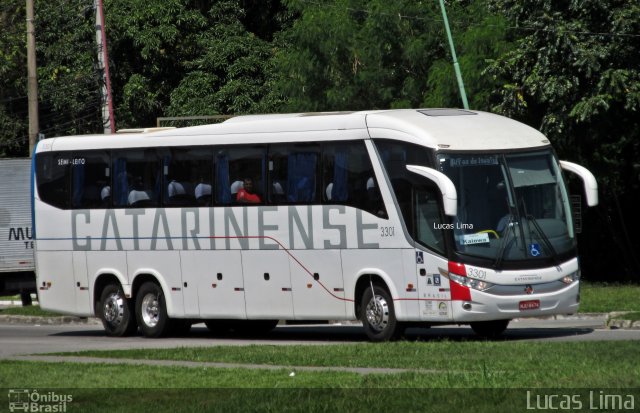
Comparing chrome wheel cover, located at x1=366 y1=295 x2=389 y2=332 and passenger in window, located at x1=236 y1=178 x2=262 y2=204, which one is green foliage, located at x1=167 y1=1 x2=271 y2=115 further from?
chrome wheel cover, located at x1=366 y1=295 x2=389 y2=332

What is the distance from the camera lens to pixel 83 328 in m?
29.4

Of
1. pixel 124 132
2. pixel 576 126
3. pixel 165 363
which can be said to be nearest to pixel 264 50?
pixel 576 126

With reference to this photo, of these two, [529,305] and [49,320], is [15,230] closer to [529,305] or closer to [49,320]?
[49,320]

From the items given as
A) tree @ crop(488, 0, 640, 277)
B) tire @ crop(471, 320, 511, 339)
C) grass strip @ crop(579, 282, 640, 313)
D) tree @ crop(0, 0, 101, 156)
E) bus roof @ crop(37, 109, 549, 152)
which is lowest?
grass strip @ crop(579, 282, 640, 313)

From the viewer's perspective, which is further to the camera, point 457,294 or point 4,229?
point 4,229

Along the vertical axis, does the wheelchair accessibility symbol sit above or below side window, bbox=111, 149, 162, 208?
below

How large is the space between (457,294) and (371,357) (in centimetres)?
298

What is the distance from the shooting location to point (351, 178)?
2073 cm

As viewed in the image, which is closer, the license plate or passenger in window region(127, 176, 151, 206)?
the license plate

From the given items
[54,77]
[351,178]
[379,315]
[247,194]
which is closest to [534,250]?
[379,315]

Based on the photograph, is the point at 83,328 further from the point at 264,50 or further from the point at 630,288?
Result: the point at 264,50

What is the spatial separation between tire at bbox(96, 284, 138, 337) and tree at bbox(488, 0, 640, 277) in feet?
39.9

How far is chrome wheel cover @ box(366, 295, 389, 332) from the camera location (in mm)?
20188

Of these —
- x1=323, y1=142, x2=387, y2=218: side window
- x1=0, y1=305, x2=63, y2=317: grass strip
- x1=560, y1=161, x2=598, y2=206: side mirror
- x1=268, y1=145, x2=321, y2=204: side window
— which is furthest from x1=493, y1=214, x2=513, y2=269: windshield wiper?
x1=0, y1=305, x2=63, y2=317: grass strip
